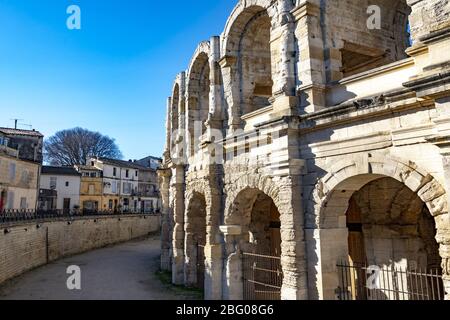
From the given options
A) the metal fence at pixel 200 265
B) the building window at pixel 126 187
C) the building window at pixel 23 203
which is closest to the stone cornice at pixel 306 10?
the metal fence at pixel 200 265

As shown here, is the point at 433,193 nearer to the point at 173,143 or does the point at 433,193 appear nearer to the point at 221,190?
the point at 221,190

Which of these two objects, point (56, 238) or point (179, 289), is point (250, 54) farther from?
point (56, 238)

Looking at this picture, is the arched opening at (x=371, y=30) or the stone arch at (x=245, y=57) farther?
the stone arch at (x=245, y=57)

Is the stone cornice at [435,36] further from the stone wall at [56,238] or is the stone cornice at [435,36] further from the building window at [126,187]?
the building window at [126,187]

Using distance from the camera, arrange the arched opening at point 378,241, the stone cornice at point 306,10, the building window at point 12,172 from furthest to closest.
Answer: the building window at point 12,172, the stone cornice at point 306,10, the arched opening at point 378,241

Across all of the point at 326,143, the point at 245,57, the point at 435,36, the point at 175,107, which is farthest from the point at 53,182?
the point at 435,36

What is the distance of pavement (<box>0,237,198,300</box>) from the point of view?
45.1ft

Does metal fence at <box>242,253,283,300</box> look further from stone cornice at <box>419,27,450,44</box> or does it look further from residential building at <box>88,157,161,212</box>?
residential building at <box>88,157,161,212</box>

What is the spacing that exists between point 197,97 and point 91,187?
28.7 metres

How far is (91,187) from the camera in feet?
130

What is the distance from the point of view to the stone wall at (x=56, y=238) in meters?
16.9

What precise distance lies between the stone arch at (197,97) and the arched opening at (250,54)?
330cm

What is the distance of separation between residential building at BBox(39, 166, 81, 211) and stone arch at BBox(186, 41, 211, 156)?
26.0 metres
